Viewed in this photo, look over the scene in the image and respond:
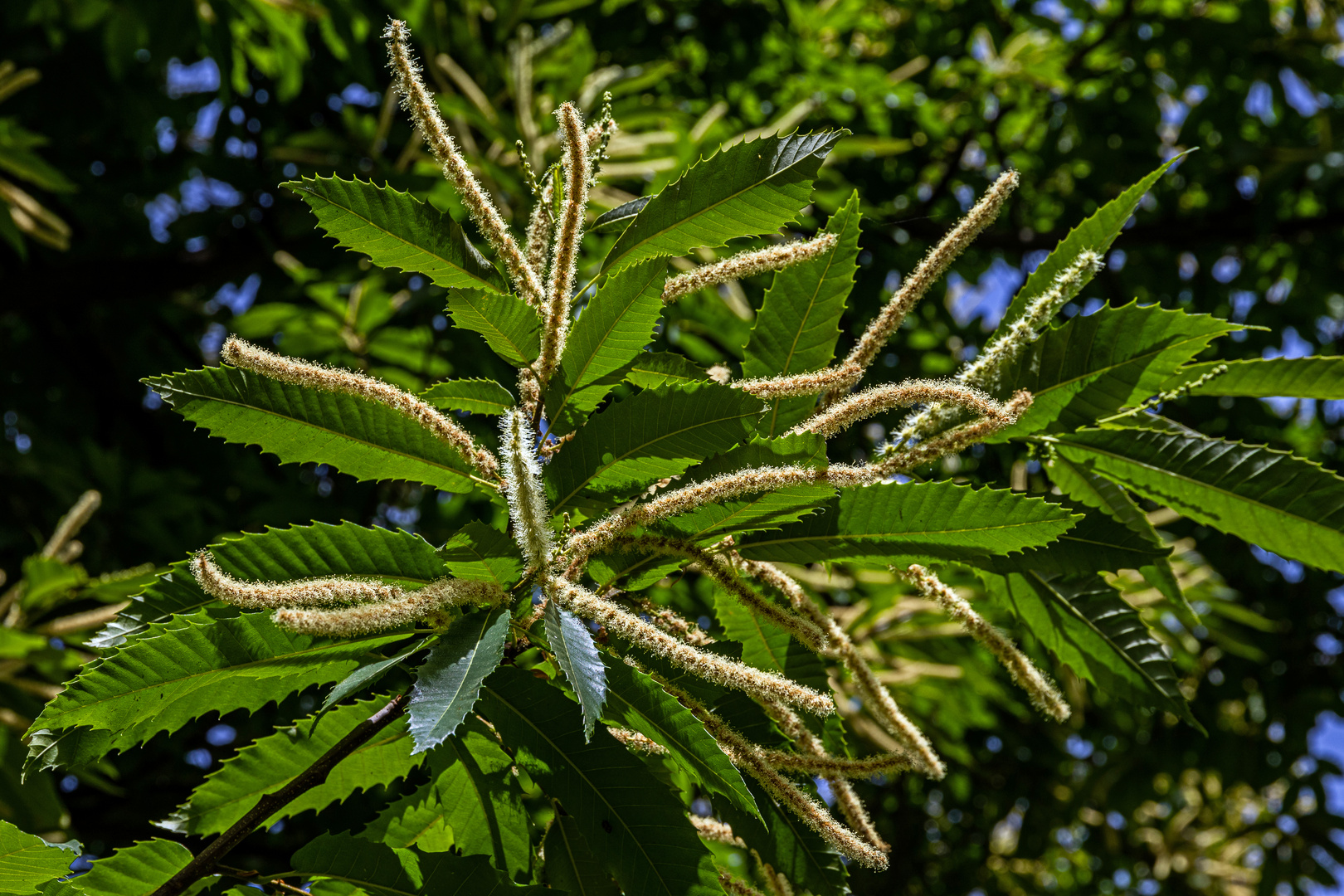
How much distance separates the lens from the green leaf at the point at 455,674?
0.83 m

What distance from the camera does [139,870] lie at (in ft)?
3.72

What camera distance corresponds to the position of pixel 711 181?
4.08ft

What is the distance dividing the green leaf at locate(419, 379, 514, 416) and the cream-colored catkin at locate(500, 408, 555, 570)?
20 centimetres

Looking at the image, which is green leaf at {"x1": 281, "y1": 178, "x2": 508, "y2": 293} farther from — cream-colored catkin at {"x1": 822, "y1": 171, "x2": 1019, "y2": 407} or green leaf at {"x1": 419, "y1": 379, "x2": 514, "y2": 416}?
cream-colored catkin at {"x1": 822, "y1": 171, "x2": 1019, "y2": 407}

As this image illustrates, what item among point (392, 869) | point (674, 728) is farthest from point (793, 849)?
point (392, 869)

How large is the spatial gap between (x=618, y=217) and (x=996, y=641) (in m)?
0.76

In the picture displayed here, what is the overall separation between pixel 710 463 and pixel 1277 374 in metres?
0.86

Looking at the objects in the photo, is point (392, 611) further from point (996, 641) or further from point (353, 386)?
point (996, 641)

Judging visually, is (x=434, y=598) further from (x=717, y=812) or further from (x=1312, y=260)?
(x=1312, y=260)

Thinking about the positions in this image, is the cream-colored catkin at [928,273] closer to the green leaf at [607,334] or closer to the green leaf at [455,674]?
the green leaf at [607,334]

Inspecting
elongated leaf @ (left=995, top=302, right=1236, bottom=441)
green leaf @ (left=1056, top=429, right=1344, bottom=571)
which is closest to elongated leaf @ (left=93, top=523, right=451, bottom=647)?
elongated leaf @ (left=995, top=302, right=1236, bottom=441)

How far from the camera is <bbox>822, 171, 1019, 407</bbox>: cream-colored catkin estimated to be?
4.26ft

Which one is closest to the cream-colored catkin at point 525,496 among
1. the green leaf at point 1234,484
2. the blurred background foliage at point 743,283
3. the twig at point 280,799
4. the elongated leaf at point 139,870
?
the twig at point 280,799

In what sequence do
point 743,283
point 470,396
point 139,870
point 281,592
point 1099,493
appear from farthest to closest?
point 743,283
point 1099,493
point 470,396
point 139,870
point 281,592
